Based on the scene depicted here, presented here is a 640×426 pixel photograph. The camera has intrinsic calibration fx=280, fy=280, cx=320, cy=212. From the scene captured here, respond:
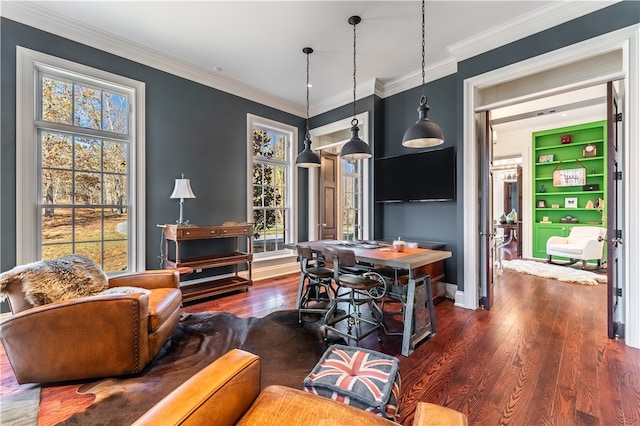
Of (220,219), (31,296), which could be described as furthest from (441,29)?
(31,296)

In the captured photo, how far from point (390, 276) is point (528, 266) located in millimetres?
4260

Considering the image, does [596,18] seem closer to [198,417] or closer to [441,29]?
[441,29]

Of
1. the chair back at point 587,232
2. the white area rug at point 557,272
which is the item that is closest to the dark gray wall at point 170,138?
the white area rug at point 557,272

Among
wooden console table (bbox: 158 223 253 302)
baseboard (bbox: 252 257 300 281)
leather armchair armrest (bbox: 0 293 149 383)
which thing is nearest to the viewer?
leather armchair armrest (bbox: 0 293 149 383)

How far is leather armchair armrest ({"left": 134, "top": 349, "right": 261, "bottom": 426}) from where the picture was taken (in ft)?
2.66

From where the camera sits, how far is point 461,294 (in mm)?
3494

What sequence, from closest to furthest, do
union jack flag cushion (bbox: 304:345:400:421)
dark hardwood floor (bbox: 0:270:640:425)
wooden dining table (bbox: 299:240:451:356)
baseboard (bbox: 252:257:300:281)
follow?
union jack flag cushion (bbox: 304:345:400:421)
dark hardwood floor (bbox: 0:270:640:425)
wooden dining table (bbox: 299:240:451:356)
baseboard (bbox: 252:257:300:281)

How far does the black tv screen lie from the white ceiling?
3.82 feet

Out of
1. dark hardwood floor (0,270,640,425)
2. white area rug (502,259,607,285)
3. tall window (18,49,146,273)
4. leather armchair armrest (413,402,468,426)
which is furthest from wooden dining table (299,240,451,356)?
white area rug (502,259,607,285)

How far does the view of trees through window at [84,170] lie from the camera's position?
3031 mm

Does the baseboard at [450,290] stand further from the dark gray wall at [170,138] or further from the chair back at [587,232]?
the chair back at [587,232]

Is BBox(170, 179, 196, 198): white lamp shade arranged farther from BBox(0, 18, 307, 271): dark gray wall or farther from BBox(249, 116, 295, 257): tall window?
BBox(249, 116, 295, 257): tall window

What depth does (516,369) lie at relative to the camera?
2.12 metres

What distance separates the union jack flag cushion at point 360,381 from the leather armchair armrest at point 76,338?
142 centimetres
